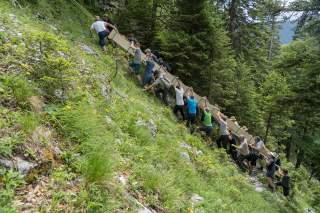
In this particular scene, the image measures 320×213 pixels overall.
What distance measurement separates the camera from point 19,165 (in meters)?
4.14

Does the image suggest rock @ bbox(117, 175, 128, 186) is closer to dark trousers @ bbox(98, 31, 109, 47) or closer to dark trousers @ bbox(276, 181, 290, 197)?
dark trousers @ bbox(98, 31, 109, 47)

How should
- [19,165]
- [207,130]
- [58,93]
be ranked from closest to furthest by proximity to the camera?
[19,165], [58,93], [207,130]

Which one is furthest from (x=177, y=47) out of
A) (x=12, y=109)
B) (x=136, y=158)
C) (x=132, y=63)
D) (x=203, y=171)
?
(x=12, y=109)

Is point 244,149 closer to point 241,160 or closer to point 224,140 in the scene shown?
point 241,160

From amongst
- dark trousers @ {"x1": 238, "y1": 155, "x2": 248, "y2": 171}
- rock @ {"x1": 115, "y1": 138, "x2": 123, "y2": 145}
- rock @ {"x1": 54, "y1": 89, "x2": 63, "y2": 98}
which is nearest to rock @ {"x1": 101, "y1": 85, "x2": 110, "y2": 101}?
rock @ {"x1": 115, "y1": 138, "x2": 123, "y2": 145}

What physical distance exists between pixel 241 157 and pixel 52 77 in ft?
38.5

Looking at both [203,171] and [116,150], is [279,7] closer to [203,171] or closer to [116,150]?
[203,171]

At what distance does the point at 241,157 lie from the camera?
51.5ft

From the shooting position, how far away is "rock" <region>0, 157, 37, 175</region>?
4.04 metres

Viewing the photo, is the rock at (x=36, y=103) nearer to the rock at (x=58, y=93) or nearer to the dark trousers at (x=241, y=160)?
the rock at (x=58, y=93)

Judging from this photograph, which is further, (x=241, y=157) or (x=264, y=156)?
(x=264, y=156)

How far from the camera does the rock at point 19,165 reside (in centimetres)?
404

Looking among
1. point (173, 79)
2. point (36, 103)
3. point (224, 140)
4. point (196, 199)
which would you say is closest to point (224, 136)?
point (224, 140)

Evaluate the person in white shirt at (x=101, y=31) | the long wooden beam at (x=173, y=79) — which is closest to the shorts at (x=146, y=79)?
the long wooden beam at (x=173, y=79)
